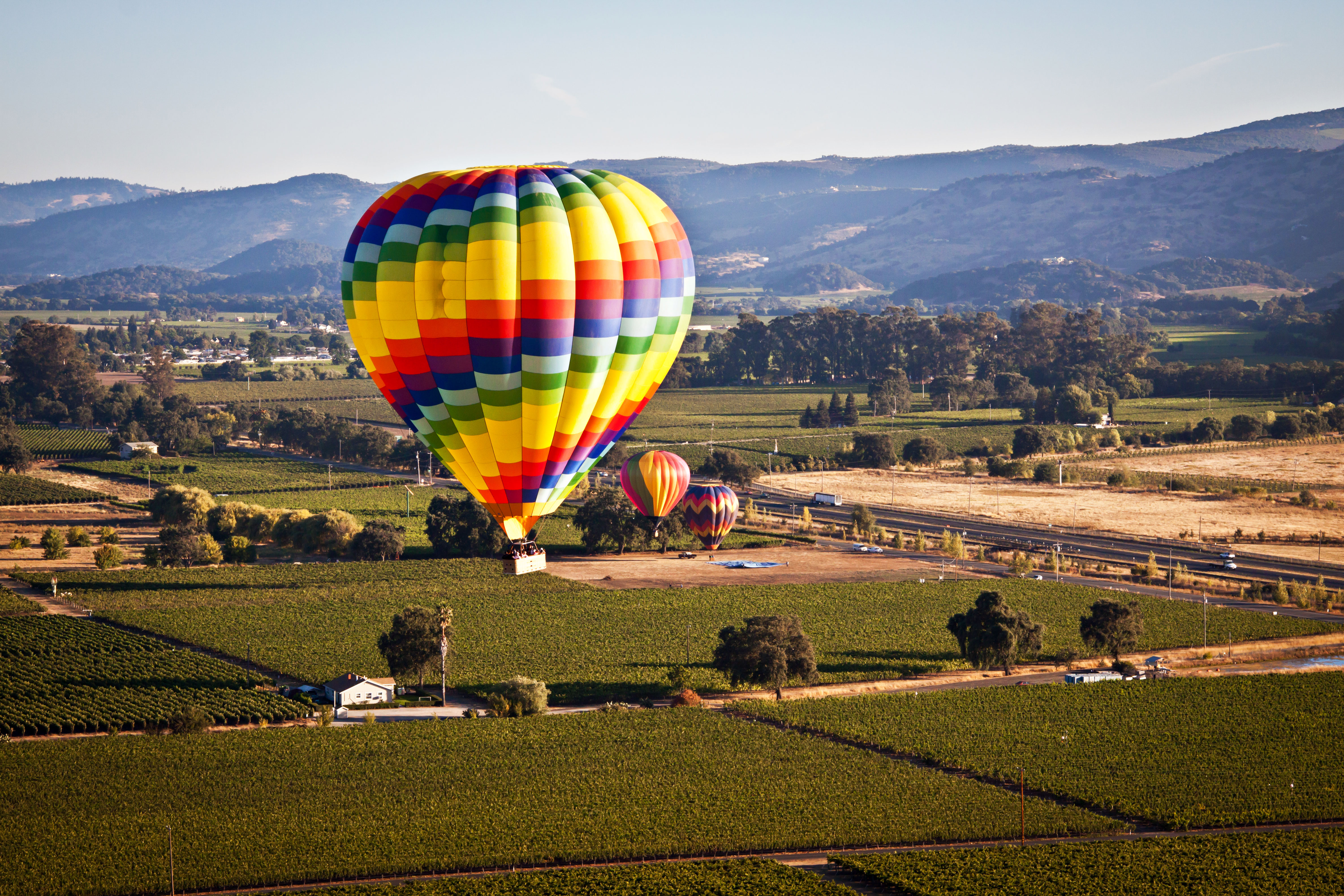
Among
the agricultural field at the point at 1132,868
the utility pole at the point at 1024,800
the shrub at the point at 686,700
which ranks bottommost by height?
the agricultural field at the point at 1132,868

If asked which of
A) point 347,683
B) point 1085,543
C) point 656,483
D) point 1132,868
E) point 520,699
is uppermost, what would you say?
point 656,483

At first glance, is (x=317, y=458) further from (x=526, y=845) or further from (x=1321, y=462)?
(x=526, y=845)

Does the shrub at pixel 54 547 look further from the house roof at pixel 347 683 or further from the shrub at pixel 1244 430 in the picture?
the shrub at pixel 1244 430

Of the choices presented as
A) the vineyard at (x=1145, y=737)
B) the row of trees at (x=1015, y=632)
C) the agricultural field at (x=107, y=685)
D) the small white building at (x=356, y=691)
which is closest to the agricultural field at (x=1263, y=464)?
the row of trees at (x=1015, y=632)

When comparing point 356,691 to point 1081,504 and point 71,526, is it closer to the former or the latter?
point 71,526

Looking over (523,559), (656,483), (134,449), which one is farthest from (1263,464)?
(134,449)

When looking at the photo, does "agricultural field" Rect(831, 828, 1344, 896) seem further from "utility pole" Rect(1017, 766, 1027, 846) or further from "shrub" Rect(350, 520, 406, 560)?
"shrub" Rect(350, 520, 406, 560)
